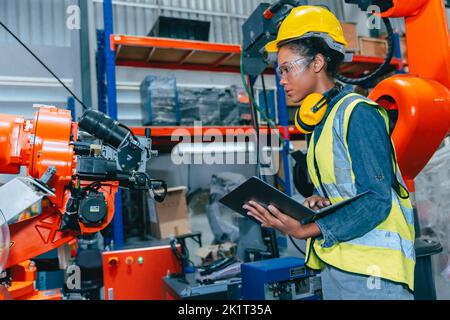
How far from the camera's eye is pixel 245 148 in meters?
4.46

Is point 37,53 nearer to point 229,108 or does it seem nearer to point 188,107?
point 188,107

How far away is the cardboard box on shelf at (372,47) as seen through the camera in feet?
14.2

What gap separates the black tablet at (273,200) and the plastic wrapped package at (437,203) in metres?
1.09

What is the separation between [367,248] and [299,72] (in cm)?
61

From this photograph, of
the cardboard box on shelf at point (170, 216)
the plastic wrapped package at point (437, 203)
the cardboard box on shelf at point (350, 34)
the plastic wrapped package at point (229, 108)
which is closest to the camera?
the plastic wrapped package at point (437, 203)

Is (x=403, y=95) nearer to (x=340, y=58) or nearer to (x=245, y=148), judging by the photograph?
(x=340, y=58)

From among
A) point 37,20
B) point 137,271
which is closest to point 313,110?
point 137,271

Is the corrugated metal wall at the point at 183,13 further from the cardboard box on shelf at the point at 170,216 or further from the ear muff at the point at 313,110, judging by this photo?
the ear muff at the point at 313,110

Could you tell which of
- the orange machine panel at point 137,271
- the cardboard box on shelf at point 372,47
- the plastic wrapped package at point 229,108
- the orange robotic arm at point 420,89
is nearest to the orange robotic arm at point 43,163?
the orange robotic arm at point 420,89

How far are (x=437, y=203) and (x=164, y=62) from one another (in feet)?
10.7

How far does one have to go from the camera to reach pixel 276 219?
1152 mm

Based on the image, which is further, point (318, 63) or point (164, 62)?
point (164, 62)

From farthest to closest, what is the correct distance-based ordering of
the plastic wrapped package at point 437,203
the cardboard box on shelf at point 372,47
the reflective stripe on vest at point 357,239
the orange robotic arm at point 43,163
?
the cardboard box on shelf at point 372,47, the plastic wrapped package at point 437,203, the reflective stripe on vest at point 357,239, the orange robotic arm at point 43,163

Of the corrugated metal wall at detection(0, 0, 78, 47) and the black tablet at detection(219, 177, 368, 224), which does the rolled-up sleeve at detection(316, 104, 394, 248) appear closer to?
the black tablet at detection(219, 177, 368, 224)
